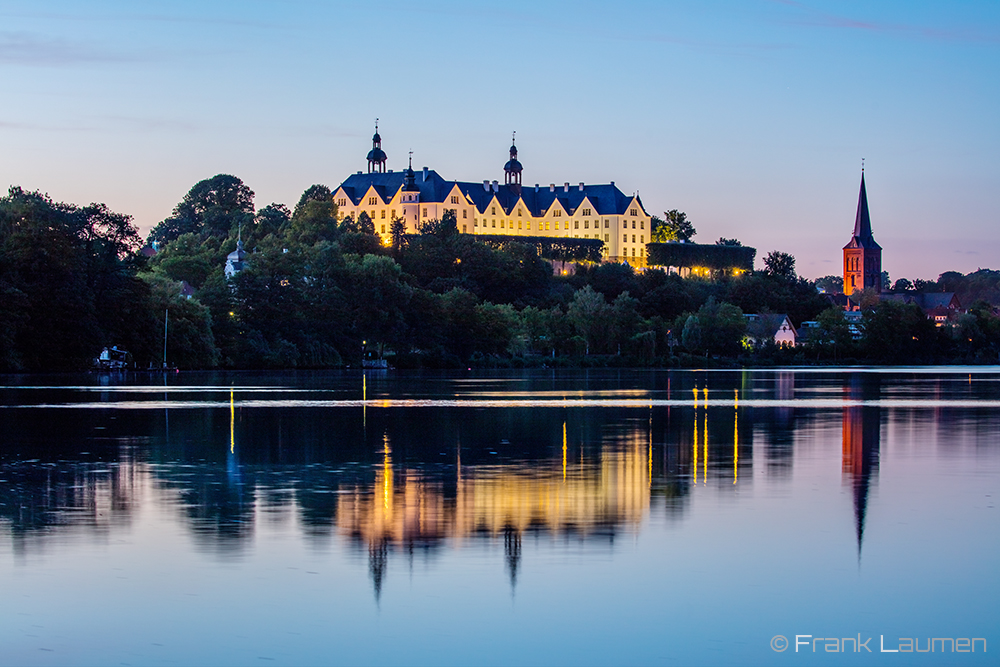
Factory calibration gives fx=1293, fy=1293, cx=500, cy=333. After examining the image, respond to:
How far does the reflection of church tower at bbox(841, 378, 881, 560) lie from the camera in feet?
55.4

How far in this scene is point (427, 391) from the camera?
182 feet

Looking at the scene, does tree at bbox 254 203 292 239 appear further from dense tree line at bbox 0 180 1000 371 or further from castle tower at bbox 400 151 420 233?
castle tower at bbox 400 151 420 233

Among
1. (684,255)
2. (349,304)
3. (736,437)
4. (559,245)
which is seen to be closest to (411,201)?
(559,245)

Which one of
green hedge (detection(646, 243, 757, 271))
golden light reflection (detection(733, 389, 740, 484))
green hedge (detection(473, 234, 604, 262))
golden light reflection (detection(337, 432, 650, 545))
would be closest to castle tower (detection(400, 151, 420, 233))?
green hedge (detection(473, 234, 604, 262))

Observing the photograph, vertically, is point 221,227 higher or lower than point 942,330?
higher

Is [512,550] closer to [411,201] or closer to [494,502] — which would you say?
[494,502]

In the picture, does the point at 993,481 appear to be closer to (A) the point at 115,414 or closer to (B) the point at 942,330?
(A) the point at 115,414

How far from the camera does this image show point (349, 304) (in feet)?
343

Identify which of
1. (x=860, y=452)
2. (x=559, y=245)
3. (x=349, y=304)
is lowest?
(x=860, y=452)

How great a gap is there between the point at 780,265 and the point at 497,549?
607 feet

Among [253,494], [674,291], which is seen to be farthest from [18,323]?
[674,291]

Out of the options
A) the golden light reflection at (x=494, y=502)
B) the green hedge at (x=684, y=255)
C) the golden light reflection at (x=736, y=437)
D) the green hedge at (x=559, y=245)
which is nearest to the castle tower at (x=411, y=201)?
the green hedge at (x=559, y=245)

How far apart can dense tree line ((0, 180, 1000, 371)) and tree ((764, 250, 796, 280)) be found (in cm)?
508

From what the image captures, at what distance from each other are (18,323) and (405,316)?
1534 inches
